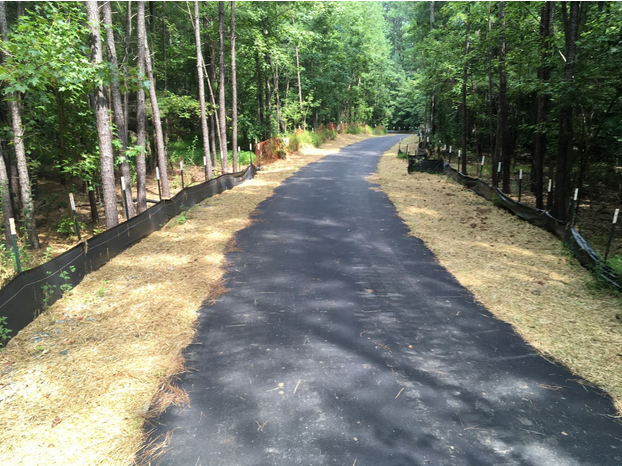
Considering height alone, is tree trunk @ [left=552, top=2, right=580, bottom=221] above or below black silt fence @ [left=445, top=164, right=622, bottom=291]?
above

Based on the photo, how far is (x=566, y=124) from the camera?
8438 millimetres

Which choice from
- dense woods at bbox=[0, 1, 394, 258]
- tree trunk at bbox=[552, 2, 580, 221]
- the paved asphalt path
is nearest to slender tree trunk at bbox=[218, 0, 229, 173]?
dense woods at bbox=[0, 1, 394, 258]

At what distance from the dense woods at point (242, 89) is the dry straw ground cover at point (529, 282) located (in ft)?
5.34

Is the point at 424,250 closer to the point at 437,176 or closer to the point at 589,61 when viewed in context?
the point at 589,61

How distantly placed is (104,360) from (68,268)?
7.99 ft

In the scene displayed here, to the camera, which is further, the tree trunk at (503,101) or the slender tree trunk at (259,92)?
the slender tree trunk at (259,92)

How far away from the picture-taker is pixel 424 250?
8.14 metres

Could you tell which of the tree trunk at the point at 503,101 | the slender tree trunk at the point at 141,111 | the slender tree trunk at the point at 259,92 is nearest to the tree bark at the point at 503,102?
the tree trunk at the point at 503,101

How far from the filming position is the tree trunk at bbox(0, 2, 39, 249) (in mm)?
9742

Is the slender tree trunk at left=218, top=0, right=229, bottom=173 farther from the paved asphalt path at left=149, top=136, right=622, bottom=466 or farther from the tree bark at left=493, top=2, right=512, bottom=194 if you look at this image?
the paved asphalt path at left=149, top=136, right=622, bottom=466

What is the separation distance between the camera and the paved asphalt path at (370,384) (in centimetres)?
316

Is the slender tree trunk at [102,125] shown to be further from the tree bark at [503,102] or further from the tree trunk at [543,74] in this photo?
the tree bark at [503,102]

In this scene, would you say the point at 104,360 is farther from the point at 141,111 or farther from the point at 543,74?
the point at 543,74

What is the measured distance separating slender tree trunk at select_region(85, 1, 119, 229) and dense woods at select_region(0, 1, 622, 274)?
0.03 meters
